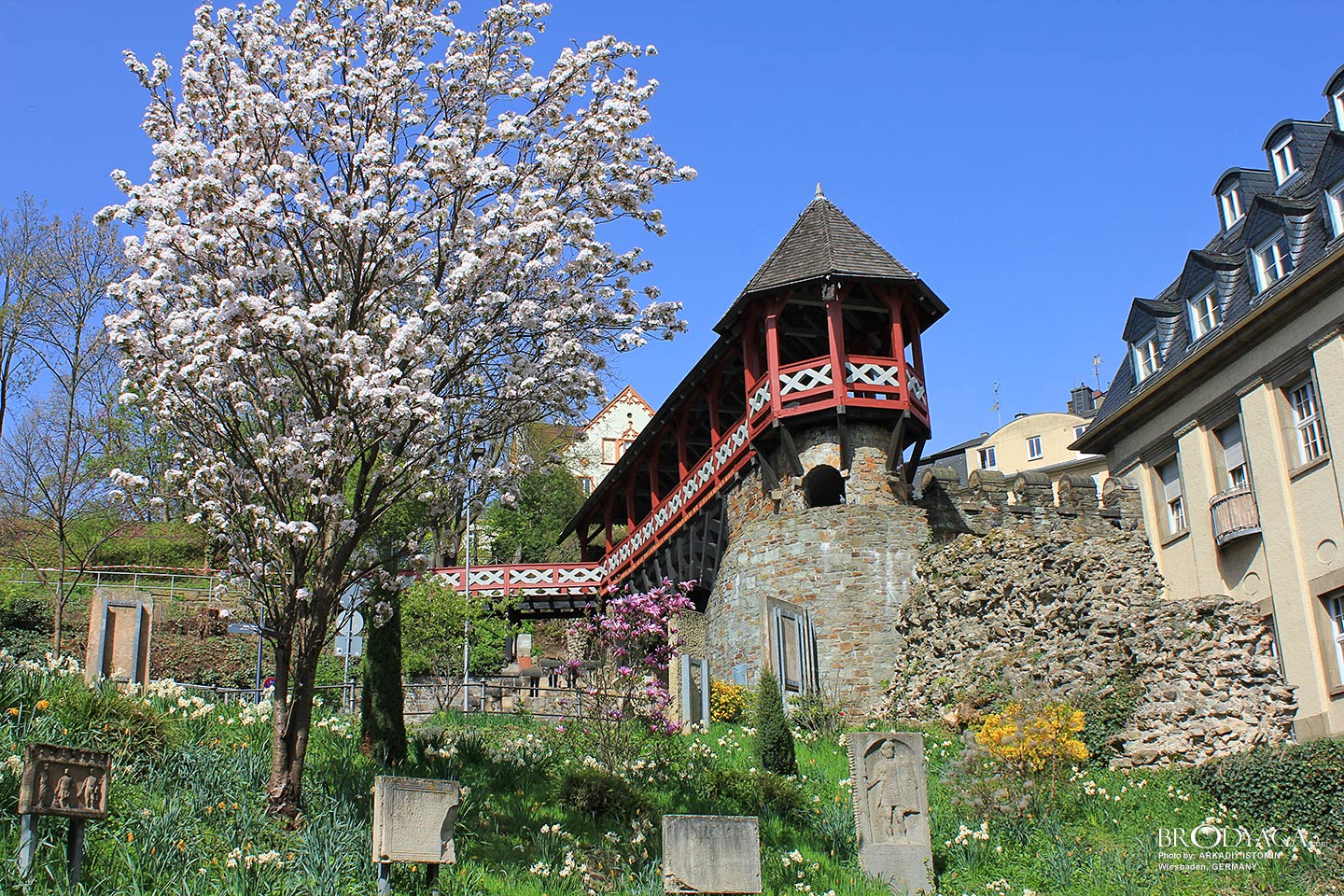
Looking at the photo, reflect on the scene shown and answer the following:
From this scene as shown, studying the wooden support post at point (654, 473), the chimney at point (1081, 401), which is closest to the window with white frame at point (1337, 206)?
the wooden support post at point (654, 473)

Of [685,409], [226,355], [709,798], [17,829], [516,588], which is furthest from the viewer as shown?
[516,588]

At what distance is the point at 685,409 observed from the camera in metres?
30.0

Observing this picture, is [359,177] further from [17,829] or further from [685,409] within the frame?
[685,409]

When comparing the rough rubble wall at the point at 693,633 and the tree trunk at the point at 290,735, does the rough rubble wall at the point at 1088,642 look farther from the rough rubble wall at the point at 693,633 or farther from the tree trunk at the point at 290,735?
the tree trunk at the point at 290,735

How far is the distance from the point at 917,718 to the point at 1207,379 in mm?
8247

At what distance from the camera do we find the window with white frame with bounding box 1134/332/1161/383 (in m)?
24.1

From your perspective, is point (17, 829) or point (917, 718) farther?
point (917, 718)

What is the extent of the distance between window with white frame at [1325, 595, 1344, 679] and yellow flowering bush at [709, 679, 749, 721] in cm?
929

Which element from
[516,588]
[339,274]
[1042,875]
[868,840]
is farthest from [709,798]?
[516,588]

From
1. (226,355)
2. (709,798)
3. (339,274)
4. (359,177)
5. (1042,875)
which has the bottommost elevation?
(1042,875)

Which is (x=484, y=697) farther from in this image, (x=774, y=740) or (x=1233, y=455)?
(x=1233, y=455)

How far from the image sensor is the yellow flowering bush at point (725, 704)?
66.5 feet

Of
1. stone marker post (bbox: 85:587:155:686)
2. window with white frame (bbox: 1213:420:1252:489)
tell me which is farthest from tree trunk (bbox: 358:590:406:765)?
window with white frame (bbox: 1213:420:1252:489)

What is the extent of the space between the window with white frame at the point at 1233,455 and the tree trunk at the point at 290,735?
1665cm
